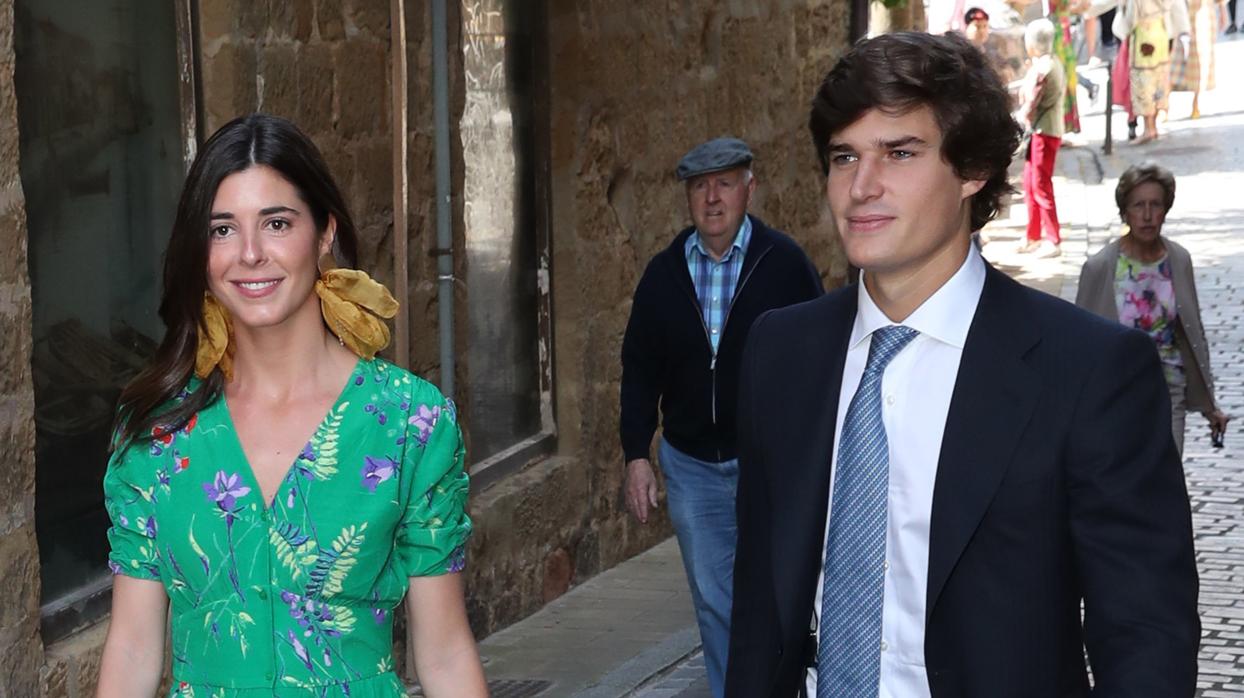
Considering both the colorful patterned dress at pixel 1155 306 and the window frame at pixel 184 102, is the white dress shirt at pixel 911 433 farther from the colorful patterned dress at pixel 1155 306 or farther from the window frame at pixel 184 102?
the colorful patterned dress at pixel 1155 306

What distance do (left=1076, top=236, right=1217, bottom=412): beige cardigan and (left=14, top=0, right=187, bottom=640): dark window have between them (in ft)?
14.0

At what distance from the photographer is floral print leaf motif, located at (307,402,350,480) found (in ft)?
11.5

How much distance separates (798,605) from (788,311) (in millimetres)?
563

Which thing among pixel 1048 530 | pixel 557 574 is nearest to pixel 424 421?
pixel 1048 530

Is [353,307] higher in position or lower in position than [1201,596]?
higher

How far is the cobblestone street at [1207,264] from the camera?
8352 millimetres

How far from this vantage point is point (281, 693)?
3418mm

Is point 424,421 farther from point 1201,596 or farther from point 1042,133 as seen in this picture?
point 1042,133

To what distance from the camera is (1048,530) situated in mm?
3137

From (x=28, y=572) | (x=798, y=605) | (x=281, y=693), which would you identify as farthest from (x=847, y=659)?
(x=28, y=572)

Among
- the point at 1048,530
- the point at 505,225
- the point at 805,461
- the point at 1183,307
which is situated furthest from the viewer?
the point at 505,225

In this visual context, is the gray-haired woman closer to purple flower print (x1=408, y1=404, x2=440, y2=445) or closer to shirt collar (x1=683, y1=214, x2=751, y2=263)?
shirt collar (x1=683, y1=214, x2=751, y2=263)

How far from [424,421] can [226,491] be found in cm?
35

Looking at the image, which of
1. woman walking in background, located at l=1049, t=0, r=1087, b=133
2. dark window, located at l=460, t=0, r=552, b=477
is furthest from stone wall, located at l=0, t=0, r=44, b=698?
woman walking in background, located at l=1049, t=0, r=1087, b=133
